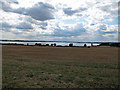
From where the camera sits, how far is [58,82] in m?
7.27

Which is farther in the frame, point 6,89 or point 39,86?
point 39,86

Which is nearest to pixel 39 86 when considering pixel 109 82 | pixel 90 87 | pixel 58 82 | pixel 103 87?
pixel 58 82

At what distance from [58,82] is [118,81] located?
4063mm

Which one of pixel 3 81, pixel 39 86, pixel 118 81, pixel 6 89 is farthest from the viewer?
pixel 118 81

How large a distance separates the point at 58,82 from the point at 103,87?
2693mm

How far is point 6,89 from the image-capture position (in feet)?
20.3

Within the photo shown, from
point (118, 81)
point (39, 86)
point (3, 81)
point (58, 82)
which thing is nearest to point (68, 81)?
point (58, 82)

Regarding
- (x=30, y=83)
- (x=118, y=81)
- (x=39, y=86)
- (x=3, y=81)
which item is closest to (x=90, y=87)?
(x=118, y=81)

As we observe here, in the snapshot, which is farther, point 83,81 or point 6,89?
point 83,81

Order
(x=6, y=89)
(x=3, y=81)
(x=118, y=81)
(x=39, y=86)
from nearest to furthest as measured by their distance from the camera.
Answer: (x=6, y=89) → (x=39, y=86) → (x=3, y=81) → (x=118, y=81)

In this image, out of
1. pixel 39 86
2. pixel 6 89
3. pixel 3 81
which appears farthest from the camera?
pixel 3 81

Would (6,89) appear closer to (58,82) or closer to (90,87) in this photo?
→ (58,82)

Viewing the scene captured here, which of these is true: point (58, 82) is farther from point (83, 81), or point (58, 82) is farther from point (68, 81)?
point (83, 81)

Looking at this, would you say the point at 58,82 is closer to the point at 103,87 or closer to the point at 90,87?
the point at 90,87
